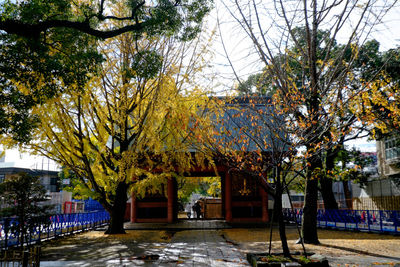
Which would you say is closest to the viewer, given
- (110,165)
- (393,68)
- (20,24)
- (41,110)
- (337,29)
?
(20,24)

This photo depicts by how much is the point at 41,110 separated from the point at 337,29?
444 inches

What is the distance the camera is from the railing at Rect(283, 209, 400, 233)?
1523 cm

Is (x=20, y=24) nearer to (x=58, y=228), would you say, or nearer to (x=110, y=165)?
(x=110, y=165)

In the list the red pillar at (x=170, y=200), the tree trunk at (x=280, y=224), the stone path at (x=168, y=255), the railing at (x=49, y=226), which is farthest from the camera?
the red pillar at (x=170, y=200)

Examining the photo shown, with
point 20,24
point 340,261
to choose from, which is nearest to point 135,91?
point 20,24

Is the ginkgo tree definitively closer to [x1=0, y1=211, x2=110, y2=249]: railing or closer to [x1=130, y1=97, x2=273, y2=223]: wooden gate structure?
[x1=0, y1=211, x2=110, y2=249]: railing

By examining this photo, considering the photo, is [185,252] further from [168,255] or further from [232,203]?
[232,203]

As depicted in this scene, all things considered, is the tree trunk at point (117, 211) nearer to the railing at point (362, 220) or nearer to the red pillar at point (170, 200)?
the red pillar at point (170, 200)

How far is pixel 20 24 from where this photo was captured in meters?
7.32

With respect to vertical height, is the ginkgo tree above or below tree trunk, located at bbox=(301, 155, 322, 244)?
above

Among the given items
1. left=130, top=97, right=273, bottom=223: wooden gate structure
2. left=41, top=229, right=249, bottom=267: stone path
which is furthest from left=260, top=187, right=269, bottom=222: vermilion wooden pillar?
left=41, top=229, right=249, bottom=267: stone path

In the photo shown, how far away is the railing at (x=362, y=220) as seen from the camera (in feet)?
50.0

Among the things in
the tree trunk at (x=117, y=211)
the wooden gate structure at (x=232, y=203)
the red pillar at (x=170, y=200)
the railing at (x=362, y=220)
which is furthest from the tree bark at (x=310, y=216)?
the red pillar at (x=170, y=200)

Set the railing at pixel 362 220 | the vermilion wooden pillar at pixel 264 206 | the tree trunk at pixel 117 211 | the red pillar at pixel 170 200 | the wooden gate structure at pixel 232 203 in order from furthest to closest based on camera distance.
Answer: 1. the red pillar at pixel 170 200
2. the wooden gate structure at pixel 232 203
3. the vermilion wooden pillar at pixel 264 206
4. the tree trunk at pixel 117 211
5. the railing at pixel 362 220
